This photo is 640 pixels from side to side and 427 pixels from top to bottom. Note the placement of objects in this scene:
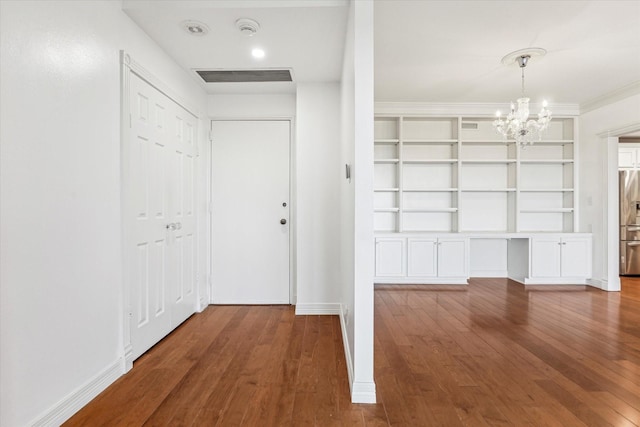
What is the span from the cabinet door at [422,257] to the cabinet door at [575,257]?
1805 mm

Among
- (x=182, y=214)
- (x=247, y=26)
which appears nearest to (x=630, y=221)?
(x=247, y=26)

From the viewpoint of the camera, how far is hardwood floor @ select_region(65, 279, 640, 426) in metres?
1.74

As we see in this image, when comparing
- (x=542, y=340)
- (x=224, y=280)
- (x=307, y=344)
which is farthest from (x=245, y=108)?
(x=542, y=340)

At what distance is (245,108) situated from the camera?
3.71 metres

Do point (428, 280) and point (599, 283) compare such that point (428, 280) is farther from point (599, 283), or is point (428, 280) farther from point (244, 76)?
point (244, 76)

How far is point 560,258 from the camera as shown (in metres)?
4.66

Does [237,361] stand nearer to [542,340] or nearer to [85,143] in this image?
[85,143]

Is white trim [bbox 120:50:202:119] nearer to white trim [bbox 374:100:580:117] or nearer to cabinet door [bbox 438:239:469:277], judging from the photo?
white trim [bbox 374:100:580:117]

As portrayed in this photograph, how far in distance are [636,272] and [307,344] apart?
6.07 meters

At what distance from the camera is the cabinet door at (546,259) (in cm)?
464

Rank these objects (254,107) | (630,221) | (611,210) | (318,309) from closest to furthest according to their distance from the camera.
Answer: (318,309)
(254,107)
(611,210)
(630,221)

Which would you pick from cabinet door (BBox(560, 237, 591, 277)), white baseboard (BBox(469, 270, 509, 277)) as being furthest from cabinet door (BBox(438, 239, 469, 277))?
cabinet door (BBox(560, 237, 591, 277))

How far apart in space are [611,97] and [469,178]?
1.93 metres

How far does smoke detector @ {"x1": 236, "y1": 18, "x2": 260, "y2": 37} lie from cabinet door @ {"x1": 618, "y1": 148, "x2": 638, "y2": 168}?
642 cm
